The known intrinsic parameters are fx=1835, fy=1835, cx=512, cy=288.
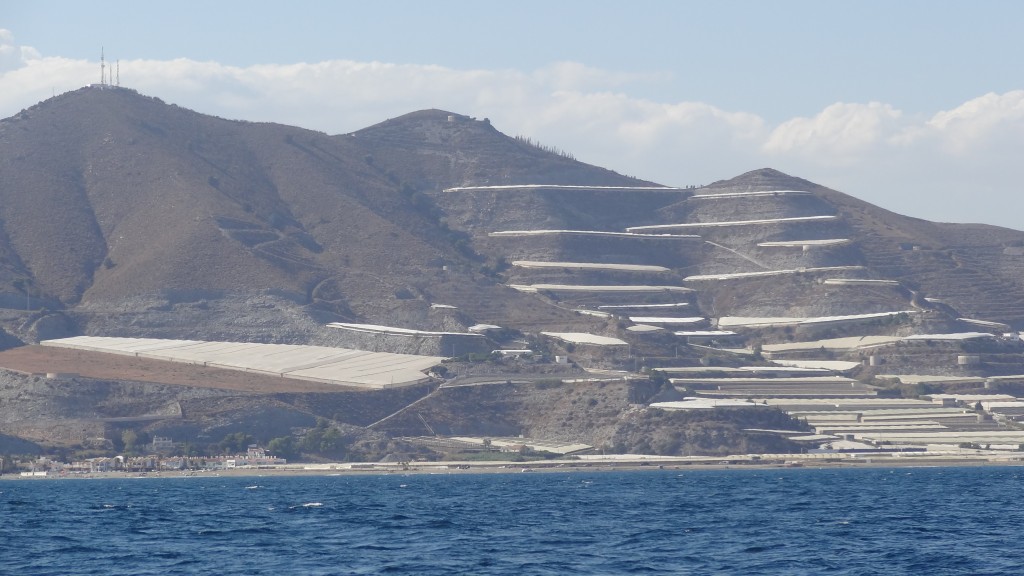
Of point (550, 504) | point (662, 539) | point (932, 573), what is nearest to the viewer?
point (932, 573)

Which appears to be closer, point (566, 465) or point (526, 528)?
point (526, 528)

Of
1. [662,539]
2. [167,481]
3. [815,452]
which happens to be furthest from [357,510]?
[815,452]

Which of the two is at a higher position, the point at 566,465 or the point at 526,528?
the point at 526,528

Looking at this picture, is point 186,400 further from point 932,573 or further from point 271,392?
point 932,573

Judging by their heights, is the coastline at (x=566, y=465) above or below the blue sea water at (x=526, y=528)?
below

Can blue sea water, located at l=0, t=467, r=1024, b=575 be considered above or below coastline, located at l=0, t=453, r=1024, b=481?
above

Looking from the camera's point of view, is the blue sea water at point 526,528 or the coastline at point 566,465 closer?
the blue sea water at point 526,528

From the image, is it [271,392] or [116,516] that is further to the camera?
[271,392]

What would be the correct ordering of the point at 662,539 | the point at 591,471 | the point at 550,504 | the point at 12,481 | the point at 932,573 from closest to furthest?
the point at 932,573 → the point at 662,539 → the point at 550,504 → the point at 12,481 → the point at 591,471
